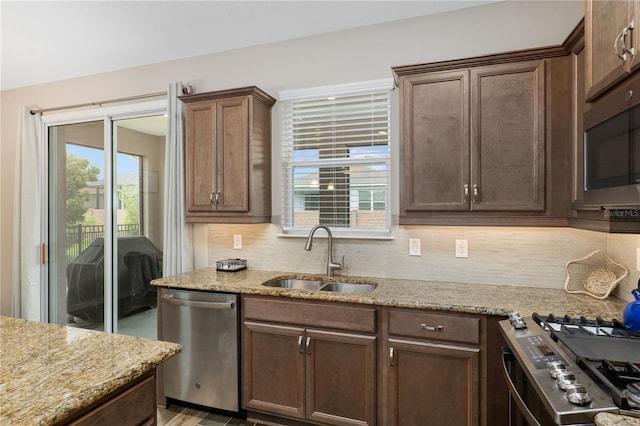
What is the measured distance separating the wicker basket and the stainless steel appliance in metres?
0.58

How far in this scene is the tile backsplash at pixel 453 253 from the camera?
2.28m

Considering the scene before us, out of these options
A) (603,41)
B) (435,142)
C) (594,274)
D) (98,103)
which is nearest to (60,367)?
(435,142)

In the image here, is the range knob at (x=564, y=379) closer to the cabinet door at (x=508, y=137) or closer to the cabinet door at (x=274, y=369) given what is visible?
the cabinet door at (x=508, y=137)

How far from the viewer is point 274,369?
2305 mm

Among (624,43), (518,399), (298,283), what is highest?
(624,43)

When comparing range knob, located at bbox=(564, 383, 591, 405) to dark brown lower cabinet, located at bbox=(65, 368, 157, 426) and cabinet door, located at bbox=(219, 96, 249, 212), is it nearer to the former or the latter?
dark brown lower cabinet, located at bbox=(65, 368, 157, 426)

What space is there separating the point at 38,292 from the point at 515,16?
197 inches

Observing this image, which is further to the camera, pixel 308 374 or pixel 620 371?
pixel 308 374

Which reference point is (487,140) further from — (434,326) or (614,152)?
(434,326)

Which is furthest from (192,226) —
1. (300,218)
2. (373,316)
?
(373,316)

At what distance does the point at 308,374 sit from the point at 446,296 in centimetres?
96

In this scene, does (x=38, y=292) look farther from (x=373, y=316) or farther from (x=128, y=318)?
(x=373, y=316)

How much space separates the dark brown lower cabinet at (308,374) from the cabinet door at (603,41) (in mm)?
1641

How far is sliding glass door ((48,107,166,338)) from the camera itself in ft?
11.6
